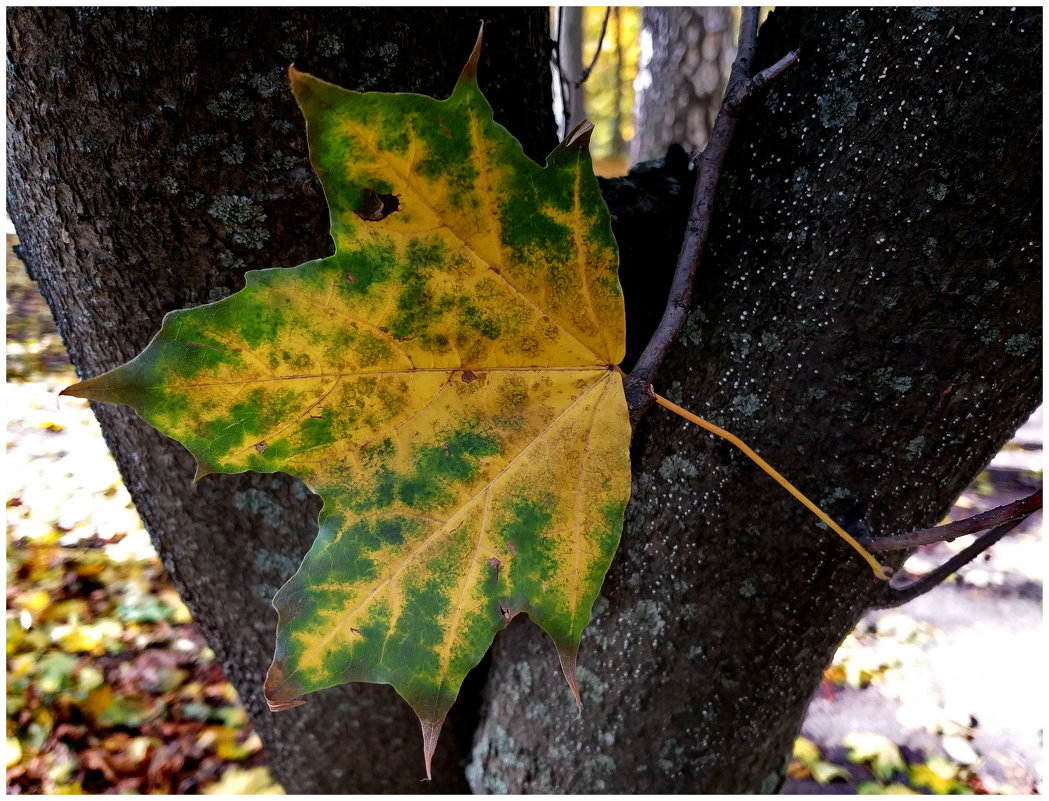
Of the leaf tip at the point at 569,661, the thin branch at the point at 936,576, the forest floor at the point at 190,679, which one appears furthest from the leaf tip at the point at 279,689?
the forest floor at the point at 190,679

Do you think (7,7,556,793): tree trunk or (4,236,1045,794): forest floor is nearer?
(7,7,556,793): tree trunk

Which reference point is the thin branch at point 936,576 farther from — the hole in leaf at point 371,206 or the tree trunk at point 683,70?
the tree trunk at point 683,70

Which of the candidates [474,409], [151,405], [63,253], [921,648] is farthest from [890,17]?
[921,648]

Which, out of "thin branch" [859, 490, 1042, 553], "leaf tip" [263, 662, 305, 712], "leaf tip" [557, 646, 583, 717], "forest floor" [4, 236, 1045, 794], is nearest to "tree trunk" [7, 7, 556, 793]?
"leaf tip" [263, 662, 305, 712]

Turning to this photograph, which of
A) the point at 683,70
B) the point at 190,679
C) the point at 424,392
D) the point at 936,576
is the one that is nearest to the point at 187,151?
the point at 424,392

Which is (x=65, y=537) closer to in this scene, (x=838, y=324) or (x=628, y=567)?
(x=628, y=567)

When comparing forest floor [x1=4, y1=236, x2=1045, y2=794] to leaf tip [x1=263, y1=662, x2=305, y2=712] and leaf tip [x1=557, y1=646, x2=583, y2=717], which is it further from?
leaf tip [x1=557, y1=646, x2=583, y2=717]
